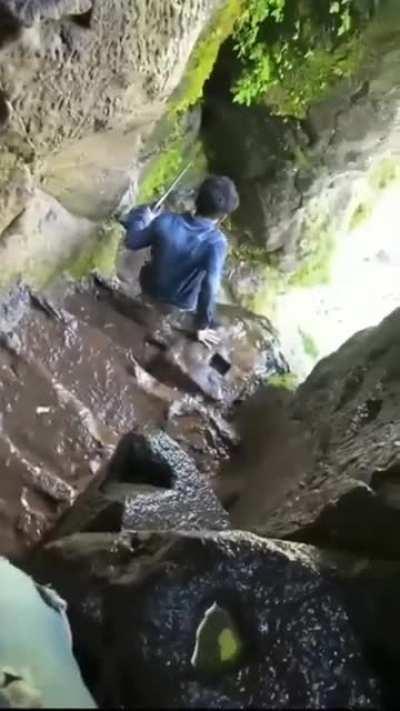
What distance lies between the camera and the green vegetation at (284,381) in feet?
18.5

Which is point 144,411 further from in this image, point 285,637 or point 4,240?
point 285,637

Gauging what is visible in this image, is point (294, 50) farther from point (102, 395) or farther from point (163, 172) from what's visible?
point (102, 395)

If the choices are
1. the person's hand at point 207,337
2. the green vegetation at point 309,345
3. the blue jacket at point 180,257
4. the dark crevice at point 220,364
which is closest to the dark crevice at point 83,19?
the blue jacket at point 180,257

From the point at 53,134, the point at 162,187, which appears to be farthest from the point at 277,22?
the point at 53,134

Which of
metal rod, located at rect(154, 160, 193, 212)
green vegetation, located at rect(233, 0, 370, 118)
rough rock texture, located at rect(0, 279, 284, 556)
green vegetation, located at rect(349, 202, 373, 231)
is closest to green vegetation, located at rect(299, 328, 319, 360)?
green vegetation, located at rect(349, 202, 373, 231)

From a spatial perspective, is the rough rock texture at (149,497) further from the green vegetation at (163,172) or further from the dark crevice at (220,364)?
the green vegetation at (163,172)

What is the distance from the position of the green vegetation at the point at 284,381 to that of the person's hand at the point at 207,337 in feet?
1.25

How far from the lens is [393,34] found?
536 cm

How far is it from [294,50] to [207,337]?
1.63 metres

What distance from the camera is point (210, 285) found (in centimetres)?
533

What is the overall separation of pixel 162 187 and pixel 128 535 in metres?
3.78

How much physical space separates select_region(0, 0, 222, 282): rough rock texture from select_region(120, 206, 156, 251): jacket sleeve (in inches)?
12.0

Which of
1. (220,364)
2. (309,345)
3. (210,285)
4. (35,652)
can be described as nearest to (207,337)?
(220,364)

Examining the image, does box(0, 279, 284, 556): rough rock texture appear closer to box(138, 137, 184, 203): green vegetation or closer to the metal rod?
the metal rod
